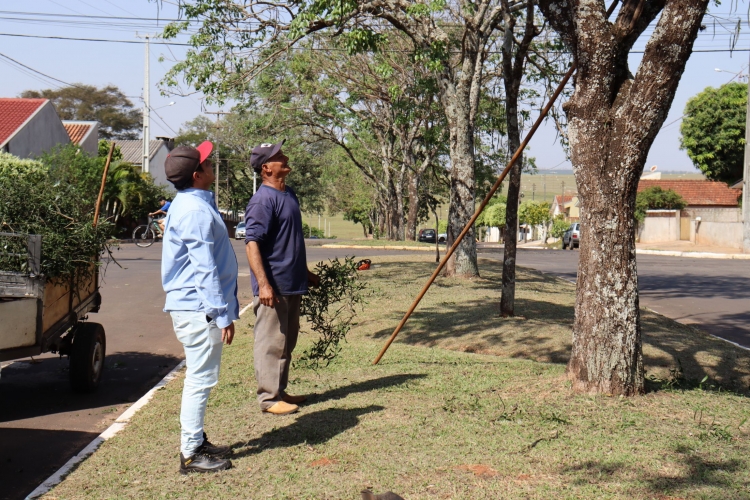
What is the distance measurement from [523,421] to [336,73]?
25.8 meters

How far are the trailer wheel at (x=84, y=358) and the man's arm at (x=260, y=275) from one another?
2714mm

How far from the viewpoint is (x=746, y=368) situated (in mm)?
8719

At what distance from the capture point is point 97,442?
5773 mm

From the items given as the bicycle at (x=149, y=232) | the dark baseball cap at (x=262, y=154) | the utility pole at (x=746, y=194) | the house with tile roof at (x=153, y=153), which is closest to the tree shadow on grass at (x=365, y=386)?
the dark baseball cap at (x=262, y=154)

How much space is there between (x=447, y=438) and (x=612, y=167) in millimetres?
2362

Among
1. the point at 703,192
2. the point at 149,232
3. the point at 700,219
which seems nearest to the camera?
the point at 149,232

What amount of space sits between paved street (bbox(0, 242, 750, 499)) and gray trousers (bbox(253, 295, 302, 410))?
1479 millimetres

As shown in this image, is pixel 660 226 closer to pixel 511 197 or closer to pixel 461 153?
pixel 461 153

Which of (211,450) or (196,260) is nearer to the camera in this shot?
(196,260)

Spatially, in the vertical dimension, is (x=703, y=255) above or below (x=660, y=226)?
below

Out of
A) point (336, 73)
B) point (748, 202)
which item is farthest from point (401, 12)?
point (748, 202)

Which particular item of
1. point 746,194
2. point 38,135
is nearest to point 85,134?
point 38,135

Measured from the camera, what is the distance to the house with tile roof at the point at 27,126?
3694cm

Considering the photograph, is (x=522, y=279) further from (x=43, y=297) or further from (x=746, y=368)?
(x=43, y=297)
